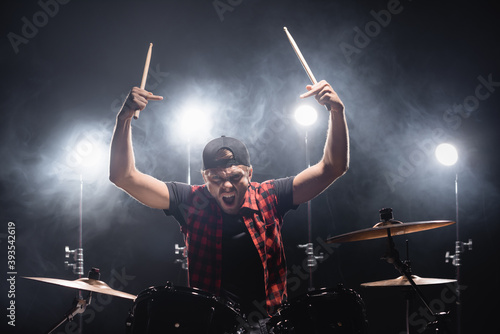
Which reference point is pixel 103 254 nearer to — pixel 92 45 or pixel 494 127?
pixel 92 45

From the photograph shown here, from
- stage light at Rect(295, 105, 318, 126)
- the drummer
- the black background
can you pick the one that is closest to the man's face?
the drummer

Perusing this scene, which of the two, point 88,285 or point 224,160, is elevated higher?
point 224,160

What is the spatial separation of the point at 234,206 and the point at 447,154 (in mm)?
2653

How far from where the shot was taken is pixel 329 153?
2738 mm

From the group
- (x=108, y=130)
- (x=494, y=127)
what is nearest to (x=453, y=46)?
(x=494, y=127)

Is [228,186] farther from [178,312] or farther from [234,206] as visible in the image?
[178,312]

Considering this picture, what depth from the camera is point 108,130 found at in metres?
4.28

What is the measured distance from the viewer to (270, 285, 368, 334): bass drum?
229 centimetres

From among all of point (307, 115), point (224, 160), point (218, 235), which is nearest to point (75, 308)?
point (218, 235)

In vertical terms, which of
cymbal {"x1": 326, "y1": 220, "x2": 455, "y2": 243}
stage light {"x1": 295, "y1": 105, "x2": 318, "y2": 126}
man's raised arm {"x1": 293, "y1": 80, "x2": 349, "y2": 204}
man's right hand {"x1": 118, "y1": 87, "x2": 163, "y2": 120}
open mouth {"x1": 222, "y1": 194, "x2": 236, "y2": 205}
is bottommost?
cymbal {"x1": 326, "y1": 220, "x2": 455, "y2": 243}

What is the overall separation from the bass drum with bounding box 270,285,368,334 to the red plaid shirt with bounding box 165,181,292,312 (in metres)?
0.35

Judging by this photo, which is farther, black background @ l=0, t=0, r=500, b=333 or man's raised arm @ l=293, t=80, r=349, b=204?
black background @ l=0, t=0, r=500, b=333

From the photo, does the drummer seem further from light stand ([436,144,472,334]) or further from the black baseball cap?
light stand ([436,144,472,334])

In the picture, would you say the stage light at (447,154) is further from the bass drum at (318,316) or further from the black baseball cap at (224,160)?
the bass drum at (318,316)
